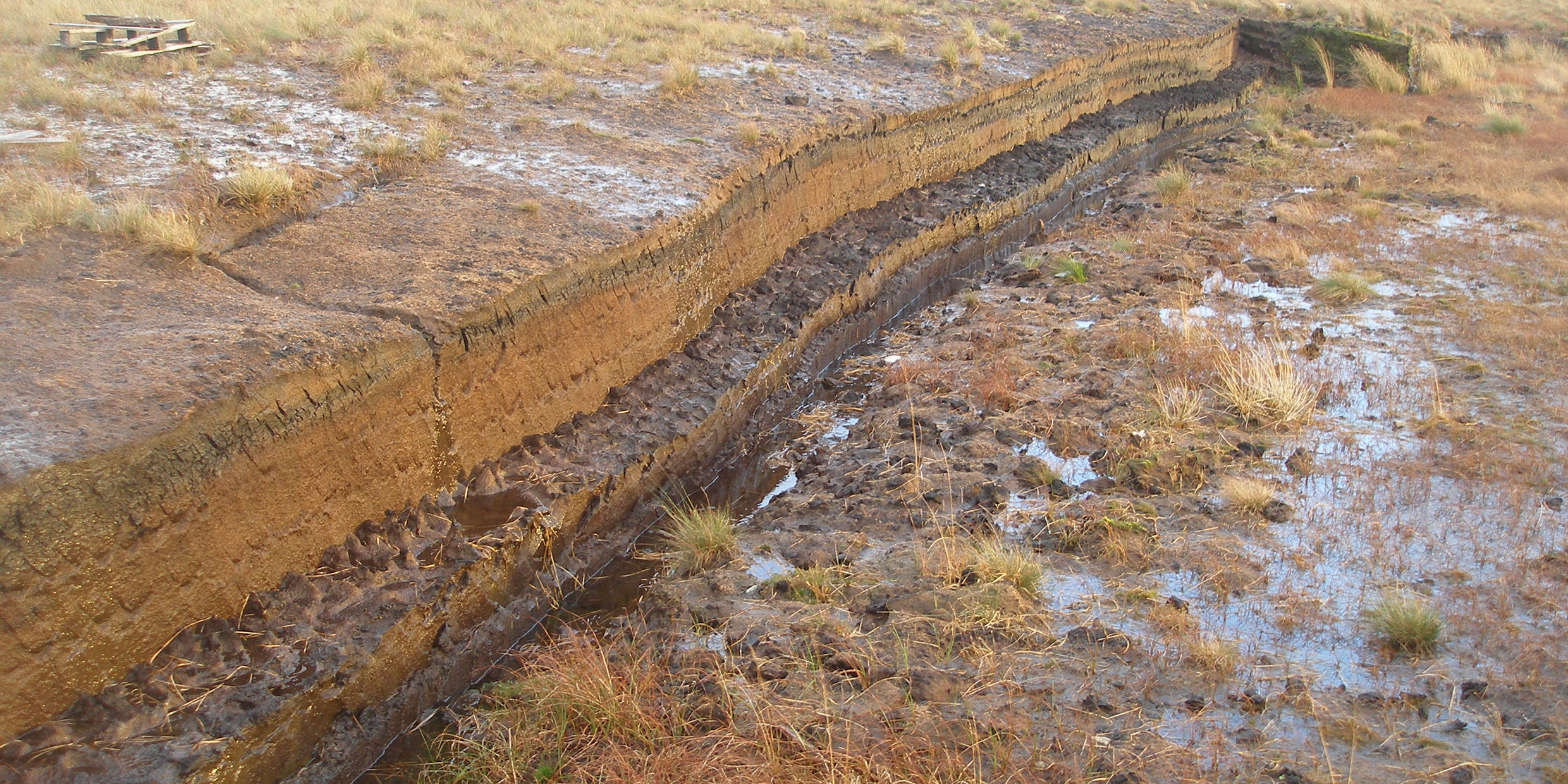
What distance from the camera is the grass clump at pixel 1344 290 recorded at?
9.09 m

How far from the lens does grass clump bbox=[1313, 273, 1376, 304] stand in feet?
29.8

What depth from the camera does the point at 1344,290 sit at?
911 centimetres

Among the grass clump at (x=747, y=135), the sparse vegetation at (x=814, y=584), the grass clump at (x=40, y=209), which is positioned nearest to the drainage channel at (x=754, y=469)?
the sparse vegetation at (x=814, y=584)

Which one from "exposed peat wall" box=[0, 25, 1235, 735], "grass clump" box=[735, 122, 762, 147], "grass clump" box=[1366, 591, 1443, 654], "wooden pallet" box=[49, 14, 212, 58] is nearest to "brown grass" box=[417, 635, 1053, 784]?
"exposed peat wall" box=[0, 25, 1235, 735]

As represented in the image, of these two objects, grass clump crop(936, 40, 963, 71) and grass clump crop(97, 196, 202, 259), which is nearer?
grass clump crop(97, 196, 202, 259)

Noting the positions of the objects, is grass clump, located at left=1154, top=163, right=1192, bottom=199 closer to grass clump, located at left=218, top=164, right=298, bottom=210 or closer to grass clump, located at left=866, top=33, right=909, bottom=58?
grass clump, located at left=866, top=33, right=909, bottom=58

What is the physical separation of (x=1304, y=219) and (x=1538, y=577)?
7.27 meters

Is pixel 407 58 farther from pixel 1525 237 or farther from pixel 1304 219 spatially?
pixel 1525 237

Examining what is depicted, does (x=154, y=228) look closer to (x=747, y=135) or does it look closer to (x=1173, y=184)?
(x=747, y=135)

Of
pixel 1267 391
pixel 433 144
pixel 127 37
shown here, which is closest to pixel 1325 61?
pixel 1267 391

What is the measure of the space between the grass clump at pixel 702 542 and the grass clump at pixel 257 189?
11.7 feet

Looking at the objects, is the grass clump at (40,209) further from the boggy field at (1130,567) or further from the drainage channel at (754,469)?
the boggy field at (1130,567)

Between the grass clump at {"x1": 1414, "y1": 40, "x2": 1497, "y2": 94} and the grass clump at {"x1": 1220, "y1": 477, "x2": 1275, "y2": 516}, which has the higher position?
the grass clump at {"x1": 1414, "y1": 40, "x2": 1497, "y2": 94}

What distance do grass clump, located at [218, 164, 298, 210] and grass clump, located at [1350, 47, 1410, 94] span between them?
18.8 meters
